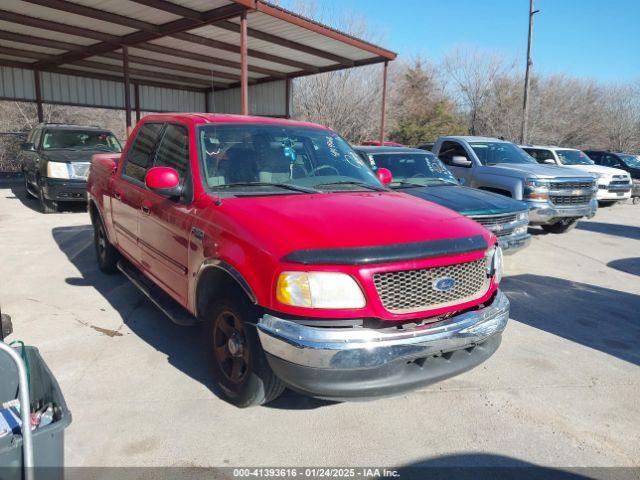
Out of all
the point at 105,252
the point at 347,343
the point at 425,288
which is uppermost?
the point at 425,288

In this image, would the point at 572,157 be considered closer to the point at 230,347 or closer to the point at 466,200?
the point at 466,200

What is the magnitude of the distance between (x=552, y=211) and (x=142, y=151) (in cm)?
687

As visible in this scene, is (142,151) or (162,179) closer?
(162,179)

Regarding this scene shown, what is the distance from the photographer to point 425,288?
Result: 2.70 m

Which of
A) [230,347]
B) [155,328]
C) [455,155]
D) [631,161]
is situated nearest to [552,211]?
[455,155]

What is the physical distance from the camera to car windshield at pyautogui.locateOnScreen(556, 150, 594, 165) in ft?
45.1

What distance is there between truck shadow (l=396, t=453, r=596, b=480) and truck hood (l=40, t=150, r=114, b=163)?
9538mm

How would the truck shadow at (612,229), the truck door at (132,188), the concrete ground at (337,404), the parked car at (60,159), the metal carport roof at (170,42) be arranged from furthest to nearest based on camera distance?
1. the metal carport roof at (170,42)
2. the truck shadow at (612,229)
3. the parked car at (60,159)
4. the truck door at (132,188)
5. the concrete ground at (337,404)

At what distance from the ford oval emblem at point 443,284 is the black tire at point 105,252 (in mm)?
4091

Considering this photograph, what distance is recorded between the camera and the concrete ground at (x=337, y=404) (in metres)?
2.72

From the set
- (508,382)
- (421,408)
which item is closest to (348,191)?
(421,408)

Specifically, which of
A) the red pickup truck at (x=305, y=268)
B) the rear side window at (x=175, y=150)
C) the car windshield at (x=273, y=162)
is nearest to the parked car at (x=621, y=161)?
the car windshield at (x=273, y=162)

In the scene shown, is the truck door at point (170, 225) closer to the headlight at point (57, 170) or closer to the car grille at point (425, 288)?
the car grille at point (425, 288)

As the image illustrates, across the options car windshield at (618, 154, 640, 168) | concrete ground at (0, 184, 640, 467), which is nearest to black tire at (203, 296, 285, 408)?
concrete ground at (0, 184, 640, 467)
